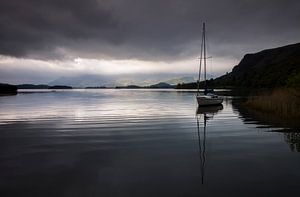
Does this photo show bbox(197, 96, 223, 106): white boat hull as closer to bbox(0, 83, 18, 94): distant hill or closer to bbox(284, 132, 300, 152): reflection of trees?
bbox(284, 132, 300, 152): reflection of trees

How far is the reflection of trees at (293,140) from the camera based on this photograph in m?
17.0

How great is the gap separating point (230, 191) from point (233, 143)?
896 centimetres

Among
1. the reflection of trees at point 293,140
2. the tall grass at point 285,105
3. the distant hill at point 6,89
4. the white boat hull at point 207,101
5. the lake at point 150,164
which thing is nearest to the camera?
the lake at point 150,164

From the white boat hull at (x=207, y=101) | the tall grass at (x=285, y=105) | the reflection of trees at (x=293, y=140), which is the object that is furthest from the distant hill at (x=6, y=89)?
the reflection of trees at (x=293, y=140)

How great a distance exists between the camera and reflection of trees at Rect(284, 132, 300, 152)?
668 inches

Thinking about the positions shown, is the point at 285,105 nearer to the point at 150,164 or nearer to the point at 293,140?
the point at 293,140

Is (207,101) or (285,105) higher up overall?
(285,105)

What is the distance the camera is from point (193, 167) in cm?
1290

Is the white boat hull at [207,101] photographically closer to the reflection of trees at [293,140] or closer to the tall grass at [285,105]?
the tall grass at [285,105]

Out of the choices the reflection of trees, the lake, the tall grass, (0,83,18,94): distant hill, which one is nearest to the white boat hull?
the tall grass

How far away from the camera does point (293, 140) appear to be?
1905 cm

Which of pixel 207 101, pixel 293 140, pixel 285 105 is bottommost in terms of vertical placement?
pixel 293 140

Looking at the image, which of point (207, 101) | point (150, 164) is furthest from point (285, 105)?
point (150, 164)

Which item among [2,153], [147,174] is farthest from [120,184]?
[2,153]
